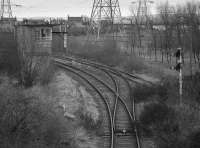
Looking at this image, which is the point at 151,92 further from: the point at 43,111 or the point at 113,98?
the point at 43,111

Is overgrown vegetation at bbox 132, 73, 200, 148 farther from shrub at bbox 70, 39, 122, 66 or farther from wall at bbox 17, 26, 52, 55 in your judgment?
shrub at bbox 70, 39, 122, 66

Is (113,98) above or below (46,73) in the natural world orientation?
below

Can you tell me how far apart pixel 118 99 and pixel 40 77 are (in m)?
5.05

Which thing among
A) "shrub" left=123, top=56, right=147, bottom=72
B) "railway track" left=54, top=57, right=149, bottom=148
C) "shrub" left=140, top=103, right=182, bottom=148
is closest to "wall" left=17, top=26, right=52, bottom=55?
"railway track" left=54, top=57, right=149, bottom=148

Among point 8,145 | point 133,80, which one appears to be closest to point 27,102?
point 8,145

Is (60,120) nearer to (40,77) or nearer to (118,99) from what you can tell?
(118,99)

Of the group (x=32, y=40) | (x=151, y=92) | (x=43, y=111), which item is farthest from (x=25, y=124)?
(x=32, y=40)

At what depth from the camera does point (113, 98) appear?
19.3 m

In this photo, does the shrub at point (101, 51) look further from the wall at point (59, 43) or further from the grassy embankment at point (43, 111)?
the grassy embankment at point (43, 111)

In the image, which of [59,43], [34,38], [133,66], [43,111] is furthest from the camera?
[59,43]

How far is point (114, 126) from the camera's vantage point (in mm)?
14859

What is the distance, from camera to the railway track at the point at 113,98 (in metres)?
13.7

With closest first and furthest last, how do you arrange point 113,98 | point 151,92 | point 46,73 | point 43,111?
point 43,111
point 151,92
point 113,98
point 46,73

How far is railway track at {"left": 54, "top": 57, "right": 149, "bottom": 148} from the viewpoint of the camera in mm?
13727
